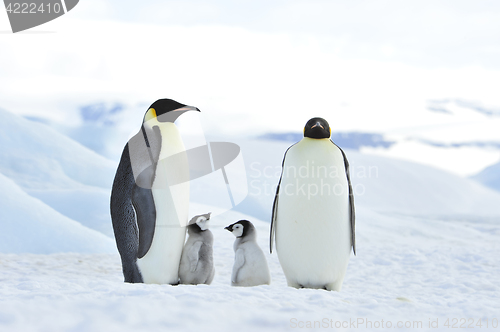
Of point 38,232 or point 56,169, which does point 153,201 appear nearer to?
point 38,232

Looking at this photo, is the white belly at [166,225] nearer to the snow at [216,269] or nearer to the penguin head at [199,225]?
the penguin head at [199,225]

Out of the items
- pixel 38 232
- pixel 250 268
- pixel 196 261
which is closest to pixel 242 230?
pixel 250 268

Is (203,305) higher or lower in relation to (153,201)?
lower

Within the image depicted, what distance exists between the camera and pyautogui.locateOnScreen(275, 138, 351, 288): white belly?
111 inches

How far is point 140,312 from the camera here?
5.73 feet

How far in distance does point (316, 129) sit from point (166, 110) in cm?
101

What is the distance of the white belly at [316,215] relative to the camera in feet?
9.25

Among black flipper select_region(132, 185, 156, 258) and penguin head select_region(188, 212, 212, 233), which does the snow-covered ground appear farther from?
penguin head select_region(188, 212, 212, 233)

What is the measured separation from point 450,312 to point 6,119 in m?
10.8

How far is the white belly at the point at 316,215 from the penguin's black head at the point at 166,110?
0.79 m

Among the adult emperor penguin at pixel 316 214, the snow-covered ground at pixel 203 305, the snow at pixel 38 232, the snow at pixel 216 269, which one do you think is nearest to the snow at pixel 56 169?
the snow at pixel 216 269

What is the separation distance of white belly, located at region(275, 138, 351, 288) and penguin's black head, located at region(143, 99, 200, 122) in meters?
0.79

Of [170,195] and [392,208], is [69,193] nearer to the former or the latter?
[170,195]

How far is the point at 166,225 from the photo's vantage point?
2.77 meters
